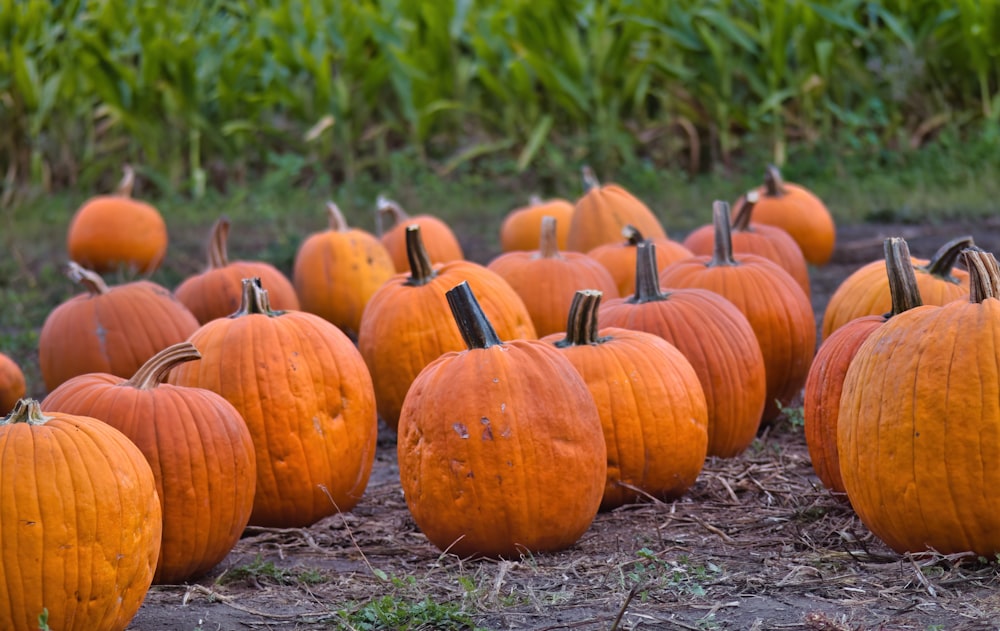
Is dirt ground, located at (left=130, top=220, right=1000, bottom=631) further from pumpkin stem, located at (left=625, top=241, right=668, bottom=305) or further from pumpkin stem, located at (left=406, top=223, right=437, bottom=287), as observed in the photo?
pumpkin stem, located at (left=406, top=223, right=437, bottom=287)

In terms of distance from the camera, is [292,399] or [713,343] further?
[713,343]

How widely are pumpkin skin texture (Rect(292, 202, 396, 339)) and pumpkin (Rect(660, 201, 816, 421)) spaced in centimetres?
205

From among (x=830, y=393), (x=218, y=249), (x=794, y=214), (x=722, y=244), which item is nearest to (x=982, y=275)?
(x=830, y=393)

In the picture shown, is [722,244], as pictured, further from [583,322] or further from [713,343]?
[583,322]

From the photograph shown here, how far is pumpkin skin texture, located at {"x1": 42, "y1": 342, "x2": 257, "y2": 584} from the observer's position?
3201 mm

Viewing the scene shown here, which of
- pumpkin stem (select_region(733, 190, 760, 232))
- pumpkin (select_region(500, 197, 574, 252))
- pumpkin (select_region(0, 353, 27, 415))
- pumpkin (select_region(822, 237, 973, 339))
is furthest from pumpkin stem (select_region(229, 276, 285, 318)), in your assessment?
pumpkin (select_region(500, 197, 574, 252))

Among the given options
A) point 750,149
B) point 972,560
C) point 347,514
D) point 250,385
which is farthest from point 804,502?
point 750,149

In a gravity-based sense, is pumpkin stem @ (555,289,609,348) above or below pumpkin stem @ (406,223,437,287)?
below

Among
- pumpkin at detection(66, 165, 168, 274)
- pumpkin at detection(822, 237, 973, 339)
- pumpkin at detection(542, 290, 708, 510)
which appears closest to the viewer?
pumpkin at detection(542, 290, 708, 510)

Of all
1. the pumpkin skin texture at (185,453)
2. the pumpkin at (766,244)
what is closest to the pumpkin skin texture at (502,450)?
the pumpkin skin texture at (185,453)

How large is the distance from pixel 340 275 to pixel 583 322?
8.95 feet

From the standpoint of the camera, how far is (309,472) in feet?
12.3

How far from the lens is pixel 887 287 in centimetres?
419

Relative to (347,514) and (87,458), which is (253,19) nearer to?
(347,514)
